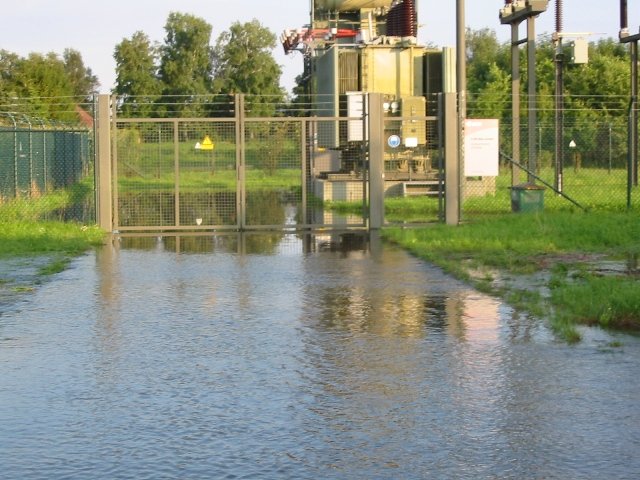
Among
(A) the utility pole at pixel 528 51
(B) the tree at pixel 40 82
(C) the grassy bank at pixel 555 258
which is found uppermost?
(B) the tree at pixel 40 82

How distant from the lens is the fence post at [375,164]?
23.1 meters

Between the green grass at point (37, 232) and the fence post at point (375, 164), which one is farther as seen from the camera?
the fence post at point (375, 164)

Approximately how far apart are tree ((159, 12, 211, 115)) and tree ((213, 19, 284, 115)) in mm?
1316

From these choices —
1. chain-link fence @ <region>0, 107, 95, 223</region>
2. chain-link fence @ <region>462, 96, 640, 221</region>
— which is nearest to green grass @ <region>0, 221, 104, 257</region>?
chain-link fence @ <region>0, 107, 95, 223</region>

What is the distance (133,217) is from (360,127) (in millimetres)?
5788

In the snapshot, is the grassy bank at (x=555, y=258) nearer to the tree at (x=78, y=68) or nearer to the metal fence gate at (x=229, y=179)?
the metal fence gate at (x=229, y=179)

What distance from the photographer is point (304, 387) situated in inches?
327

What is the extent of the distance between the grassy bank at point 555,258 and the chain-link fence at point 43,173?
27.6ft

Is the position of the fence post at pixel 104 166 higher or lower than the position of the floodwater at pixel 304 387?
higher

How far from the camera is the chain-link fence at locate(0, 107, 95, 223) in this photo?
25.4 meters

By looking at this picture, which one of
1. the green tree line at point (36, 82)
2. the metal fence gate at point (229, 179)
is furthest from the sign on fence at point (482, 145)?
the green tree line at point (36, 82)

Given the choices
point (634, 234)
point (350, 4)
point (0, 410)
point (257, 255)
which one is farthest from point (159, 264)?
point (350, 4)

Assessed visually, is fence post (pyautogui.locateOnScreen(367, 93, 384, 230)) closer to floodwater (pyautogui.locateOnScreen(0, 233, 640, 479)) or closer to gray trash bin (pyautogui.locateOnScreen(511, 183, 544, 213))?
gray trash bin (pyautogui.locateOnScreen(511, 183, 544, 213))

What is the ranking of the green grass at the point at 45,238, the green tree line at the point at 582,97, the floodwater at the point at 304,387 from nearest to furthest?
1. the floodwater at the point at 304,387
2. the green grass at the point at 45,238
3. the green tree line at the point at 582,97
